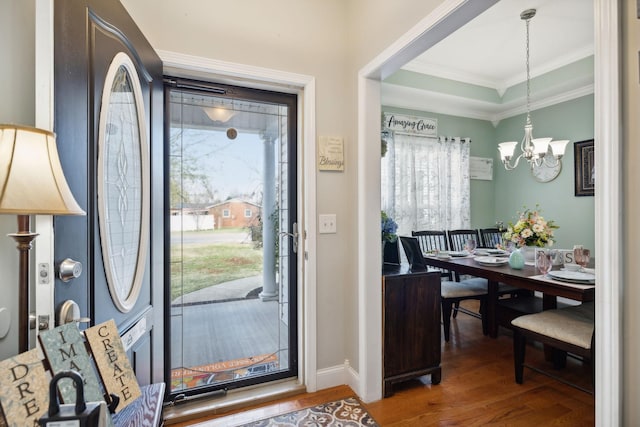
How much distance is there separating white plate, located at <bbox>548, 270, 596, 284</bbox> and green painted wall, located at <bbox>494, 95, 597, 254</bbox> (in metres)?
1.81

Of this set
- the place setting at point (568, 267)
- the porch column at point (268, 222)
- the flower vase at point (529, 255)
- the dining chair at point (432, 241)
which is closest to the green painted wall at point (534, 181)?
the dining chair at point (432, 241)

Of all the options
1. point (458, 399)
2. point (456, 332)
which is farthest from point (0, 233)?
point (456, 332)

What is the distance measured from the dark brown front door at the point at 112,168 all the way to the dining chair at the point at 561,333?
2.35m

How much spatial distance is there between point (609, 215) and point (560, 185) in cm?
378

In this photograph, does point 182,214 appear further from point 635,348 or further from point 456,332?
point 456,332

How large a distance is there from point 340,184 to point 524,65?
3294 mm

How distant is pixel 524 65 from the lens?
12.2 ft

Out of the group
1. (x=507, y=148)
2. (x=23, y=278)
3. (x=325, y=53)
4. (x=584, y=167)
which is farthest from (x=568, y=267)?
(x=23, y=278)

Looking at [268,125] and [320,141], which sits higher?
[268,125]

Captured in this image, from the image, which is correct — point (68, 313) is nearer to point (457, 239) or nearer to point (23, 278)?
point (23, 278)

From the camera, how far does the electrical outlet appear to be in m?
2.09

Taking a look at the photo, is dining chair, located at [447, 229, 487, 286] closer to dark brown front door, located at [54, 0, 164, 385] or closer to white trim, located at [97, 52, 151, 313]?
dark brown front door, located at [54, 0, 164, 385]

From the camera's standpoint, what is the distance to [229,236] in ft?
6.81

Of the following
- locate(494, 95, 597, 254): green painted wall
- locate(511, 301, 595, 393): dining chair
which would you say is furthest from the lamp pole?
locate(494, 95, 597, 254): green painted wall
